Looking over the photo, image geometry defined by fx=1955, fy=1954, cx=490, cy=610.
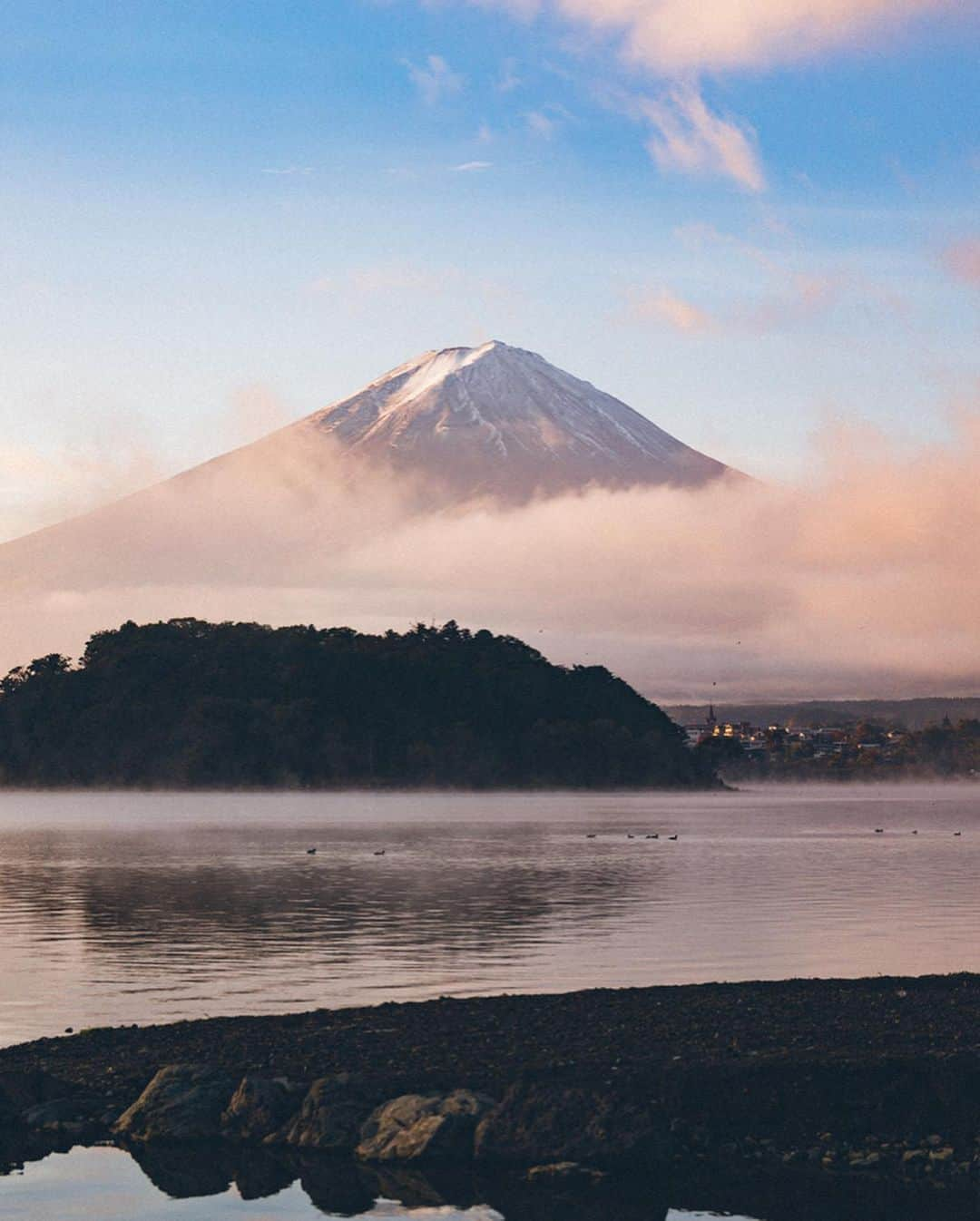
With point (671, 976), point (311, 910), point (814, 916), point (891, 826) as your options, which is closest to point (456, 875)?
point (311, 910)

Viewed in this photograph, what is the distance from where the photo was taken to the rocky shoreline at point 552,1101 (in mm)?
19391

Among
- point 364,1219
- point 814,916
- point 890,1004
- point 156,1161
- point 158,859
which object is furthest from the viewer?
point 158,859

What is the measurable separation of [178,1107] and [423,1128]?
9.73 ft

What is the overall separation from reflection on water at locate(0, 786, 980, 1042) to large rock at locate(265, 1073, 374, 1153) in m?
8.24

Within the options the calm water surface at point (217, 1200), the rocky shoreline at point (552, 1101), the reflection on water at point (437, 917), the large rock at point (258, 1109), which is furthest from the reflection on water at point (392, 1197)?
the reflection on water at point (437, 917)

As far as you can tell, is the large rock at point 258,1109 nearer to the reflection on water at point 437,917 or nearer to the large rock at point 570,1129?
the large rock at point 570,1129

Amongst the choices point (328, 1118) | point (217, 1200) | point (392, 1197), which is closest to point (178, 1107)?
point (328, 1118)

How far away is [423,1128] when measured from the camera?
1977cm

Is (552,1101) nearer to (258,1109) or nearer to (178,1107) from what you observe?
(258,1109)

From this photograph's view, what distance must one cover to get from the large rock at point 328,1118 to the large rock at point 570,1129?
4.88 feet

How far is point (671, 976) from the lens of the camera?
35.4 metres

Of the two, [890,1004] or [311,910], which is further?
[311,910]

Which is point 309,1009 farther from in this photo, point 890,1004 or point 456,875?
point 456,875

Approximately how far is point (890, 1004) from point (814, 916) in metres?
23.3
